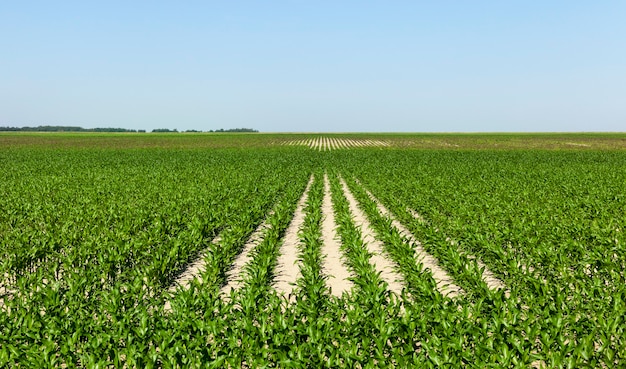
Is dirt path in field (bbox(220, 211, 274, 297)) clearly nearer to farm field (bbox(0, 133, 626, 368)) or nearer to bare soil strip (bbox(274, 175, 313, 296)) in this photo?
farm field (bbox(0, 133, 626, 368))

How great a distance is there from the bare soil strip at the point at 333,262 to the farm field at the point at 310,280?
3.1 inches

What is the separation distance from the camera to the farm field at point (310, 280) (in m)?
4.96

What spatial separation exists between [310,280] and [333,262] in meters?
3.02

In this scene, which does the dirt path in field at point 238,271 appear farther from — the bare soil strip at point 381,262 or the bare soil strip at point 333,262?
the bare soil strip at point 381,262

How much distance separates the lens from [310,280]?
7184 millimetres

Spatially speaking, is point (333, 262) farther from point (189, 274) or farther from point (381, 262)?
point (189, 274)

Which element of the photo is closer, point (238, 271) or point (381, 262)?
point (238, 271)

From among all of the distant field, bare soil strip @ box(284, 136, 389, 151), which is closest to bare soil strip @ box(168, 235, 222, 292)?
bare soil strip @ box(284, 136, 389, 151)

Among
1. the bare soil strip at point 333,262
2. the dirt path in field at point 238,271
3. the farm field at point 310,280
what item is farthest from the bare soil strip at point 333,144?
the dirt path in field at point 238,271

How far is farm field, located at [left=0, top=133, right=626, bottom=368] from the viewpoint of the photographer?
4957 mm

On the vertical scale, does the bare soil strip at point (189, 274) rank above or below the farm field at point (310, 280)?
below

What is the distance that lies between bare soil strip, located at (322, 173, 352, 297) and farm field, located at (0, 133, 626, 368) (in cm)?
8

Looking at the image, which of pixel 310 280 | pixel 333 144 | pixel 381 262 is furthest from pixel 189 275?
pixel 333 144

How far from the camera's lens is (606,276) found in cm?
811
